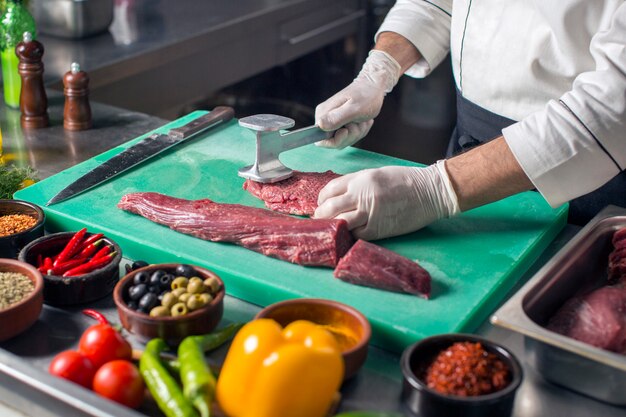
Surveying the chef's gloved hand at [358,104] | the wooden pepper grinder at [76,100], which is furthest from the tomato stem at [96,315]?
the wooden pepper grinder at [76,100]

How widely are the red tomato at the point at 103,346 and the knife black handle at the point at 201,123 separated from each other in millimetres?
993

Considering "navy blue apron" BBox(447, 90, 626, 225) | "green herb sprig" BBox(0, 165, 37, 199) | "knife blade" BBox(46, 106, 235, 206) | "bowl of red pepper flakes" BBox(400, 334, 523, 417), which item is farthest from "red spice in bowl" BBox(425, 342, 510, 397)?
"green herb sprig" BBox(0, 165, 37, 199)

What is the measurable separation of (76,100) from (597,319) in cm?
176

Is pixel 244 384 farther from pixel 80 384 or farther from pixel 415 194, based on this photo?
pixel 415 194

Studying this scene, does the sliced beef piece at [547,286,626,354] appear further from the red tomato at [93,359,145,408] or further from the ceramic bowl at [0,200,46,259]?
the ceramic bowl at [0,200,46,259]

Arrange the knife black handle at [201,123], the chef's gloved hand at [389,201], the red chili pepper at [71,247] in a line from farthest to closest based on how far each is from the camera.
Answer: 1. the knife black handle at [201,123]
2. the chef's gloved hand at [389,201]
3. the red chili pepper at [71,247]

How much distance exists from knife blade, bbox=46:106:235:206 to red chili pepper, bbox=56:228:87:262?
0.31m

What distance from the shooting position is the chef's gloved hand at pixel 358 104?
7.32ft

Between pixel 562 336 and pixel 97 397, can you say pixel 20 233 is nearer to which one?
pixel 97 397

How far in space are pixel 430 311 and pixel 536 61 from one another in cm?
80

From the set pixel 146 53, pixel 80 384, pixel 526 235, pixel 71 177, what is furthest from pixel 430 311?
pixel 146 53

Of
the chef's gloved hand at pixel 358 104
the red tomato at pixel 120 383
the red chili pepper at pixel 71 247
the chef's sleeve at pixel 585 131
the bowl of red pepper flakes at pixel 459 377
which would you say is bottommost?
the red tomato at pixel 120 383

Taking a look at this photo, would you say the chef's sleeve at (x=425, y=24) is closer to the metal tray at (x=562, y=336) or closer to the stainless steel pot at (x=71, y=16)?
the metal tray at (x=562, y=336)

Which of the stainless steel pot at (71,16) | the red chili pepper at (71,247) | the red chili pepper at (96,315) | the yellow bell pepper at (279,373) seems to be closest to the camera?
the yellow bell pepper at (279,373)
